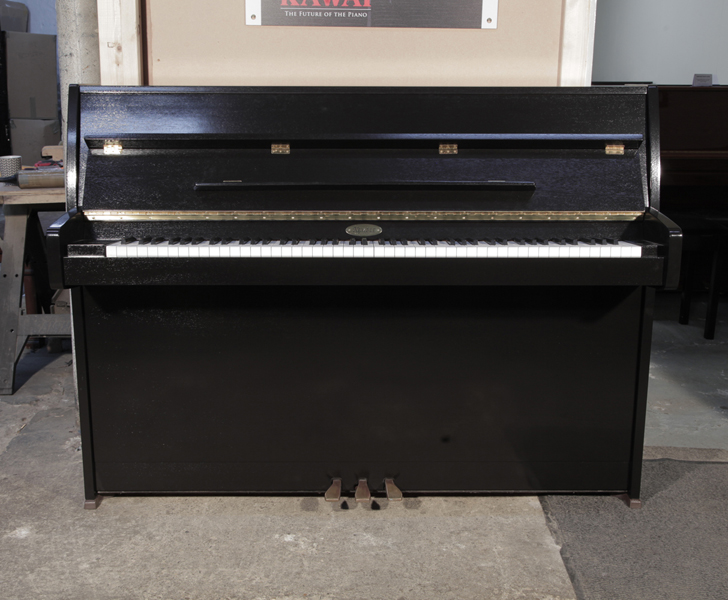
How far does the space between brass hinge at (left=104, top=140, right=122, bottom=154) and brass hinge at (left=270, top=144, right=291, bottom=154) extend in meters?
0.46

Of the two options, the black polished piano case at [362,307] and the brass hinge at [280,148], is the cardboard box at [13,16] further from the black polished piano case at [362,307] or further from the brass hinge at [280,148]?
the brass hinge at [280,148]

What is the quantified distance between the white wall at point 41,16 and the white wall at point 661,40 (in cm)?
578

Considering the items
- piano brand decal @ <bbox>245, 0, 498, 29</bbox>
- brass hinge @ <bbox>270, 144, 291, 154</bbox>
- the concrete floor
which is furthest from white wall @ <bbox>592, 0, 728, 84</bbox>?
brass hinge @ <bbox>270, 144, 291, 154</bbox>

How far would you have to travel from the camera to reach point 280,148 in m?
1.88

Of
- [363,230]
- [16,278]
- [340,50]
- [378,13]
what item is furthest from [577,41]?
[16,278]

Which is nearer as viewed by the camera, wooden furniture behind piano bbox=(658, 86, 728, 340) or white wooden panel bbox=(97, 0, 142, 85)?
white wooden panel bbox=(97, 0, 142, 85)

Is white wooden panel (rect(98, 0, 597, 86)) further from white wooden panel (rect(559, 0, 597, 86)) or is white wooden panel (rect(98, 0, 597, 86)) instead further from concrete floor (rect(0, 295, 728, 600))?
concrete floor (rect(0, 295, 728, 600))

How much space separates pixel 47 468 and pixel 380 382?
4.23 ft

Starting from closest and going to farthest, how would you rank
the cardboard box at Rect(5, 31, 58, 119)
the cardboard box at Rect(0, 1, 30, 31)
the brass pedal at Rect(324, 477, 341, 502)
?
1. the brass pedal at Rect(324, 477, 341, 502)
2. the cardboard box at Rect(5, 31, 58, 119)
3. the cardboard box at Rect(0, 1, 30, 31)

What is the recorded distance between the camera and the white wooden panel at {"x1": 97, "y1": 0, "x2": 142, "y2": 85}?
2146mm

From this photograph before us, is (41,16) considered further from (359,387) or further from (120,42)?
(359,387)

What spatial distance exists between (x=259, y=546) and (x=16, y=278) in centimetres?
195

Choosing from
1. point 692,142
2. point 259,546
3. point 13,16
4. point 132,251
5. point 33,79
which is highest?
point 13,16

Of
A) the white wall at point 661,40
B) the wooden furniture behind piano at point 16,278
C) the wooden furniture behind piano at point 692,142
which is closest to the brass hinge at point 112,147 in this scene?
the wooden furniture behind piano at point 16,278
